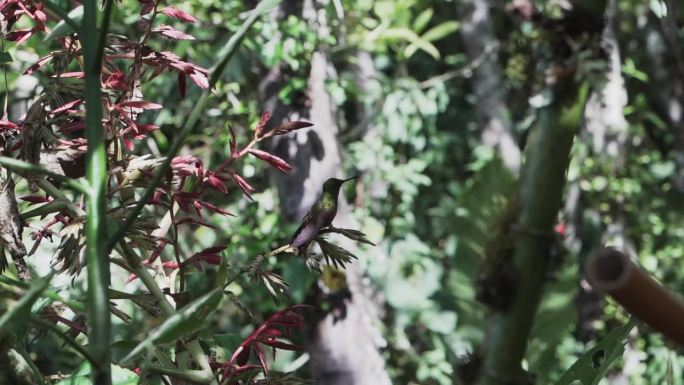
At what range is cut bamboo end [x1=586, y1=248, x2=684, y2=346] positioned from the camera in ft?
1.38

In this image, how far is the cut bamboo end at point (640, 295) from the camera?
1.38 ft

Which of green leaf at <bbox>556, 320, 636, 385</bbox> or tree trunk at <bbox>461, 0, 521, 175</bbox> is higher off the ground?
green leaf at <bbox>556, 320, 636, 385</bbox>

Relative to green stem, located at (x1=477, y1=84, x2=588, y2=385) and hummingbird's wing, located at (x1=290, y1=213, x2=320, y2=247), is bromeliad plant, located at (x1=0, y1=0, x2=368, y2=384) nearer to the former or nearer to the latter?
hummingbird's wing, located at (x1=290, y1=213, x2=320, y2=247)

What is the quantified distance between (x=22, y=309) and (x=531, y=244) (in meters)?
0.38

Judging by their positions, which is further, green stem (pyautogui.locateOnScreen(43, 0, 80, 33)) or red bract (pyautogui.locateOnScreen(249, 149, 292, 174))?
red bract (pyautogui.locateOnScreen(249, 149, 292, 174))

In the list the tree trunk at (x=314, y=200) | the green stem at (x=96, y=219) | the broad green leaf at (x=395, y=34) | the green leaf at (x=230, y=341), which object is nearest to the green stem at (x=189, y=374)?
the green stem at (x=96, y=219)

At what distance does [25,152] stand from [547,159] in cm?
55

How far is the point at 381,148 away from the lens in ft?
9.87

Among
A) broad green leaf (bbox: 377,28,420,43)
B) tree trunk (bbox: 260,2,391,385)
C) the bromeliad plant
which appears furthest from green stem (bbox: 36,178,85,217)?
broad green leaf (bbox: 377,28,420,43)

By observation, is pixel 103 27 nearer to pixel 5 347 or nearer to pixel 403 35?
pixel 5 347

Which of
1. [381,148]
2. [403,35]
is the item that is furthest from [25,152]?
[381,148]

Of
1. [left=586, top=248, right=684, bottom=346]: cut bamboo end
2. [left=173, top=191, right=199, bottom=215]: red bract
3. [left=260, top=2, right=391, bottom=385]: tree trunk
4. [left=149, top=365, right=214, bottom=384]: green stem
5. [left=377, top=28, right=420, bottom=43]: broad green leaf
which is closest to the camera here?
[left=586, top=248, right=684, bottom=346]: cut bamboo end

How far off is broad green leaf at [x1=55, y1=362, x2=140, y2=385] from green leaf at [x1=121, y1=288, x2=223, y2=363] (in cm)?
12

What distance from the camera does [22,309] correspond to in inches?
27.0
